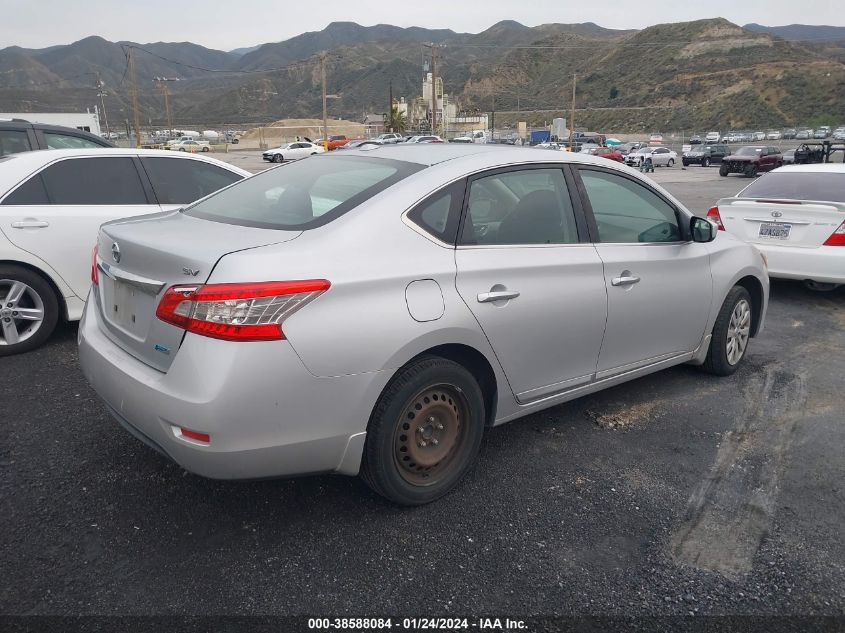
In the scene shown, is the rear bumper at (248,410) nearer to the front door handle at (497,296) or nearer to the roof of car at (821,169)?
the front door handle at (497,296)

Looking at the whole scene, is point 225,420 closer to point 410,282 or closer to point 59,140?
point 410,282

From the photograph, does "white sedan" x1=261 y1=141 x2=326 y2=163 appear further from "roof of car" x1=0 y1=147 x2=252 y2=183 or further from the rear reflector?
the rear reflector

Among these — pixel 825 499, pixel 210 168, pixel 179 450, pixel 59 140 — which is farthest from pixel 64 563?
pixel 59 140

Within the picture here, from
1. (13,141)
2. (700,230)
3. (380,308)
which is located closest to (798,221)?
(700,230)

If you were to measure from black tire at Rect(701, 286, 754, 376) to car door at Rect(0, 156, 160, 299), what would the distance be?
14.8 ft

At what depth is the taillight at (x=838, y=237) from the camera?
6.62 metres

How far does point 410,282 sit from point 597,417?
1.94 metres

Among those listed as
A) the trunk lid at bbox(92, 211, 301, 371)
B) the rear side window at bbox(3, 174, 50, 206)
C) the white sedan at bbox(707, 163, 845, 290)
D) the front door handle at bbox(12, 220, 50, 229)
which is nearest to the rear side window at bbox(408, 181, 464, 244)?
the trunk lid at bbox(92, 211, 301, 371)

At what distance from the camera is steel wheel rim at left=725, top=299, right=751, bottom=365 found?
477 cm

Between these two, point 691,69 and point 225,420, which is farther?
point 691,69

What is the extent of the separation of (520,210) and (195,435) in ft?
6.40

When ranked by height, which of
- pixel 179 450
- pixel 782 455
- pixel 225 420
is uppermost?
pixel 225 420

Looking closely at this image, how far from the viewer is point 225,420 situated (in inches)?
95.6

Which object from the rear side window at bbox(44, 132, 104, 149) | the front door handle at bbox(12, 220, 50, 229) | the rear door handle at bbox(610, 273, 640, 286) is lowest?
the rear door handle at bbox(610, 273, 640, 286)
